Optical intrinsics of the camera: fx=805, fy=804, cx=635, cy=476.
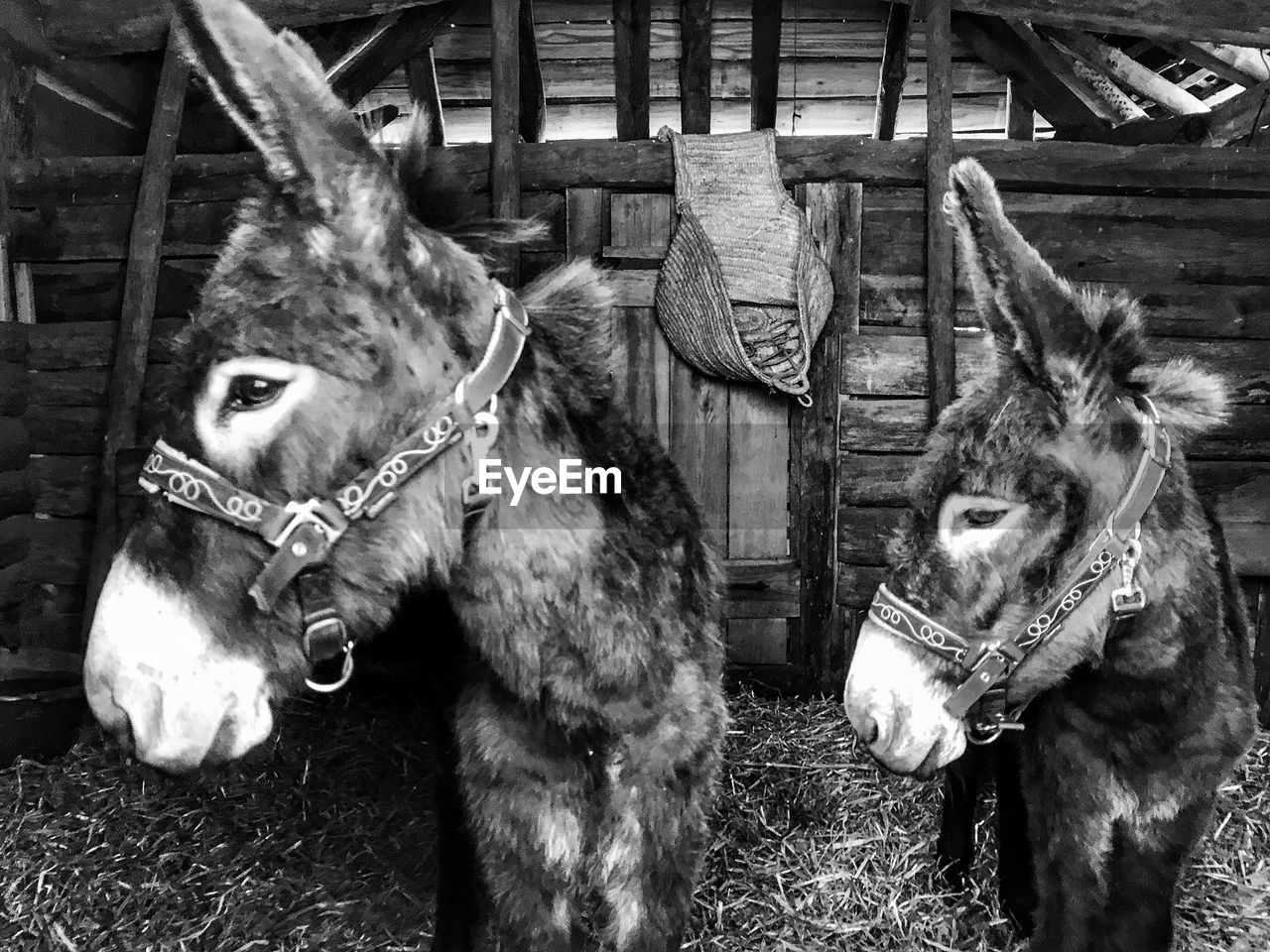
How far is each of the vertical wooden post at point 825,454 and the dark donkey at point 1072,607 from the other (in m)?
1.57

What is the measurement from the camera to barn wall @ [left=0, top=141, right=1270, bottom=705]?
318 cm

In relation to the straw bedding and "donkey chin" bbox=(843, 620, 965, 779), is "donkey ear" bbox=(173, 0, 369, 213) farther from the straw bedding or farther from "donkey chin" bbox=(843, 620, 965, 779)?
the straw bedding

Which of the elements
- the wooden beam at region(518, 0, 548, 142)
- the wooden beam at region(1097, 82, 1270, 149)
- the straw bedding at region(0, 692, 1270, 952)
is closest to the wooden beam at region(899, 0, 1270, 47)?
the wooden beam at region(1097, 82, 1270, 149)

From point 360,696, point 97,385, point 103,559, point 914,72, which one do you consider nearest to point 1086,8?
point 914,72

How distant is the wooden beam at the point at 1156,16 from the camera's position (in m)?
3.08

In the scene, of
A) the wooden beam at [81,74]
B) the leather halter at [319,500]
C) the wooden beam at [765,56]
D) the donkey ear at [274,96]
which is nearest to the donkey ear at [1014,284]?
the leather halter at [319,500]

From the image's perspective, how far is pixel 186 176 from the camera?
3248 mm

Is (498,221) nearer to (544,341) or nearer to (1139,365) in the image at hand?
(544,341)

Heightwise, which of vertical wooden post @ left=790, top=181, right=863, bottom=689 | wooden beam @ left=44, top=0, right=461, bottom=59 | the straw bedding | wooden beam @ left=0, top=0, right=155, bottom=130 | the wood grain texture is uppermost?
wooden beam @ left=44, top=0, right=461, bottom=59

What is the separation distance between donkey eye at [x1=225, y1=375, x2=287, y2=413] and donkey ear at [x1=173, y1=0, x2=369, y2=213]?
0.31 m

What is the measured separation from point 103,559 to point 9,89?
6.26 feet

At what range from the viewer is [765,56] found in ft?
14.5

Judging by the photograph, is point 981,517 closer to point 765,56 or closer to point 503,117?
point 503,117
